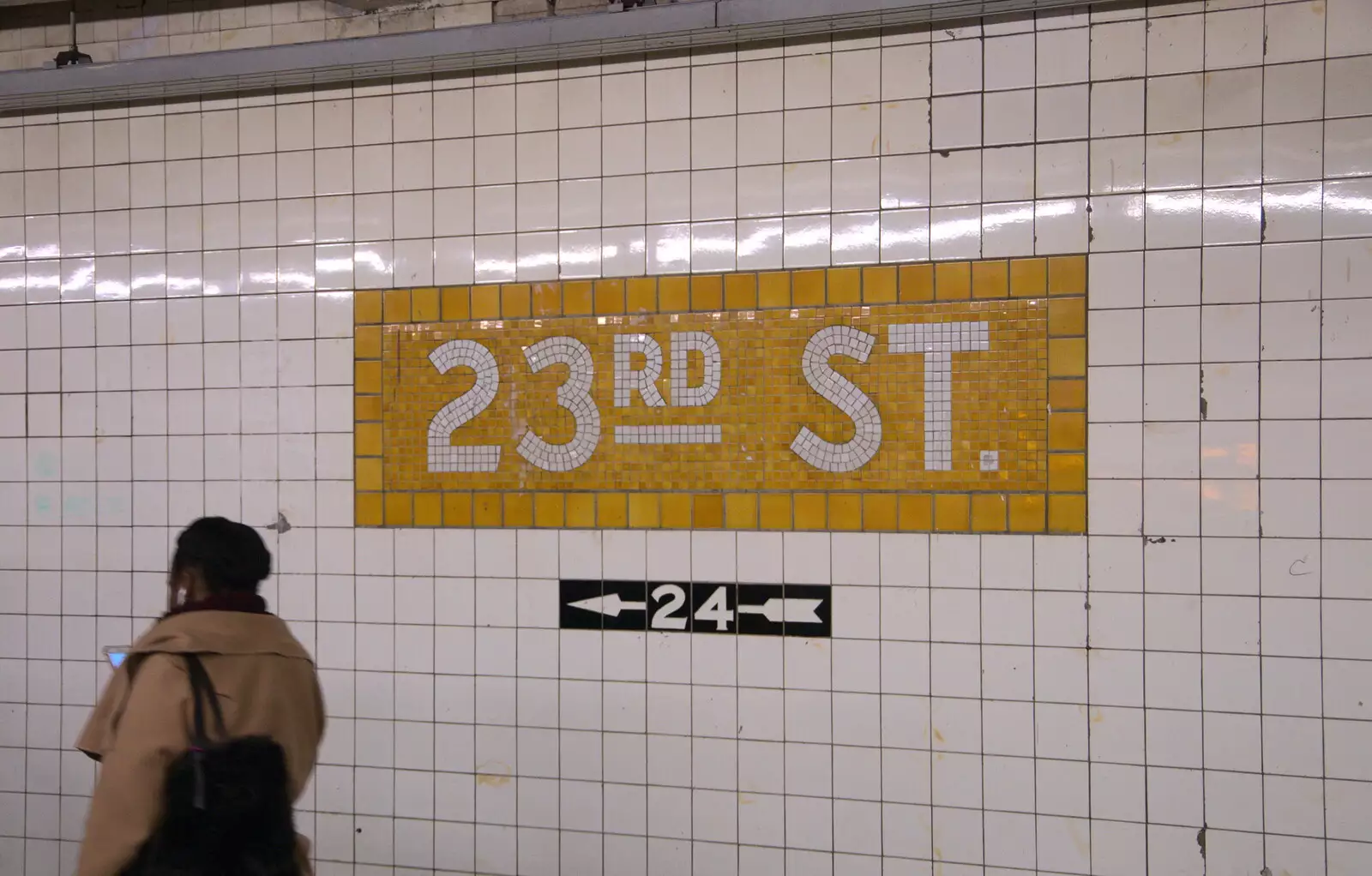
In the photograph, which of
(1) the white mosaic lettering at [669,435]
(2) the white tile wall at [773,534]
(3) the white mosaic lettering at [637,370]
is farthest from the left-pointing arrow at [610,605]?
(3) the white mosaic lettering at [637,370]

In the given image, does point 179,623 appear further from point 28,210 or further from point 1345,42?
point 1345,42

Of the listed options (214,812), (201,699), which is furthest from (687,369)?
(214,812)

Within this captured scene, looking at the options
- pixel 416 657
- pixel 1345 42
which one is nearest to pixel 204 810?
pixel 416 657

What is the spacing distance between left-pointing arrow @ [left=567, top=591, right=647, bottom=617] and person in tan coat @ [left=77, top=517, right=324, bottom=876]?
1.26 meters

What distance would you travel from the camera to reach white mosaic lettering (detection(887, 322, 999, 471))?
3037mm

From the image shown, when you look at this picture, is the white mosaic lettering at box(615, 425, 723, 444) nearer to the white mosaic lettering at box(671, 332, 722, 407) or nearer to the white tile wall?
the white mosaic lettering at box(671, 332, 722, 407)

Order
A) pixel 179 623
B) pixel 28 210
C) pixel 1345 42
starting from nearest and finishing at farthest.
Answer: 1. pixel 179 623
2. pixel 1345 42
3. pixel 28 210

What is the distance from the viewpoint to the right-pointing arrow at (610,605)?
127 inches

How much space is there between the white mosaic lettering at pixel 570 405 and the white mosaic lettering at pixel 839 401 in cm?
Result: 74

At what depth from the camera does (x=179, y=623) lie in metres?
1.93

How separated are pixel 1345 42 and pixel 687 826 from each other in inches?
131

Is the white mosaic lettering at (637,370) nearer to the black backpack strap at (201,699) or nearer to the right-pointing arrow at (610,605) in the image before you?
the right-pointing arrow at (610,605)

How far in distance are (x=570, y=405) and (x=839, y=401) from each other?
37.8 inches

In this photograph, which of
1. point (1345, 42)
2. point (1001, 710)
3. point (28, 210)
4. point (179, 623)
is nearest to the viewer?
point (179, 623)
